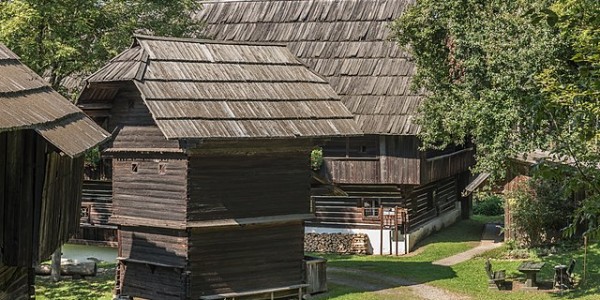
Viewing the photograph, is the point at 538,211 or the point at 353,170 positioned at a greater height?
the point at 353,170

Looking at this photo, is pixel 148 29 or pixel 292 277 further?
pixel 148 29

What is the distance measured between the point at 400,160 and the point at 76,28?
11.7 m

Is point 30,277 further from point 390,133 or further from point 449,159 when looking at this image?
point 449,159

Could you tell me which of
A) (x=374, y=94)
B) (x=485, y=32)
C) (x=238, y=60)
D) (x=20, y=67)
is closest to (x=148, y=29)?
(x=238, y=60)

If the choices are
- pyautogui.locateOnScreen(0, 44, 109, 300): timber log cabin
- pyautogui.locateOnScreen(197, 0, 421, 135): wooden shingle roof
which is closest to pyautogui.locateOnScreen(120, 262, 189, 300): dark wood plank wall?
pyautogui.locateOnScreen(0, 44, 109, 300): timber log cabin

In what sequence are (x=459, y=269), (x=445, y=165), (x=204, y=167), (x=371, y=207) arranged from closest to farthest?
(x=204, y=167) < (x=459, y=269) < (x=371, y=207) < (x=445, y=165)

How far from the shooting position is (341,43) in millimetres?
34500

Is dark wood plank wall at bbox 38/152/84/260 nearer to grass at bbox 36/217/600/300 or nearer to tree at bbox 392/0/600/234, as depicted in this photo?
grass at bbox 36/217/600/300

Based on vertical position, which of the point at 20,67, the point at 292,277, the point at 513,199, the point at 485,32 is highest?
the point at 485,32

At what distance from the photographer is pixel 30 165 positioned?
1357cm

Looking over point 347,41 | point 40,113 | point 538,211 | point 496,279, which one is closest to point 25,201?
point 40,113

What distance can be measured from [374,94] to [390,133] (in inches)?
86.8

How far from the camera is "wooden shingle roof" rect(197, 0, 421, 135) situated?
104 ft

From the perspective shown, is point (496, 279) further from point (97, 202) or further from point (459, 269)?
point (97, 202)
